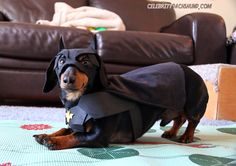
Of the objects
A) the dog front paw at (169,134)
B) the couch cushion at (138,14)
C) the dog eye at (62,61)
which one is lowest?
the dog front paw at (169,134)

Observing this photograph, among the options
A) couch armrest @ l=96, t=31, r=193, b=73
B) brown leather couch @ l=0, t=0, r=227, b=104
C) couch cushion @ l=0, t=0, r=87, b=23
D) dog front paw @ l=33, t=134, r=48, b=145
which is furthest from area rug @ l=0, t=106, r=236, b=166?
couch cushion @ l=0, t=0, r=87, b=23

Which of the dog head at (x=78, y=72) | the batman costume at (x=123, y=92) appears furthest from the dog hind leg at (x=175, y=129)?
the dog head at (x=78, y=72)

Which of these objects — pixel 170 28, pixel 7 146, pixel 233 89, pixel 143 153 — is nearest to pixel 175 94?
pixel 143 153

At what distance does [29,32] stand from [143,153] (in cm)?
111

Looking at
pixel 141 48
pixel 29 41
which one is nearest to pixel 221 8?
pixel 141 48

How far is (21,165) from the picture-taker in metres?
0.80

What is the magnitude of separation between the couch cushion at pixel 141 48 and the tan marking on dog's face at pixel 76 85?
0.92 metres

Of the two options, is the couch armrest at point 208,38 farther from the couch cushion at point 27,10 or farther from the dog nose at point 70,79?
the dog nose at point 70,79

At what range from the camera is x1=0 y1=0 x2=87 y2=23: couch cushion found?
8.08 ft

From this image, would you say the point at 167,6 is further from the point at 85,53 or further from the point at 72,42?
the point at 85,53

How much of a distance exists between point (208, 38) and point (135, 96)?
4.04 ft

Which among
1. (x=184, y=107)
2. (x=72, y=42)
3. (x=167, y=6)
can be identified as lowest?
(x=184, y=107)

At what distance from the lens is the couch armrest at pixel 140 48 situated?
6.26 feet

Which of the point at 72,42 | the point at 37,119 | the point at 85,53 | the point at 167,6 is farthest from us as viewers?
the point at 167,6
